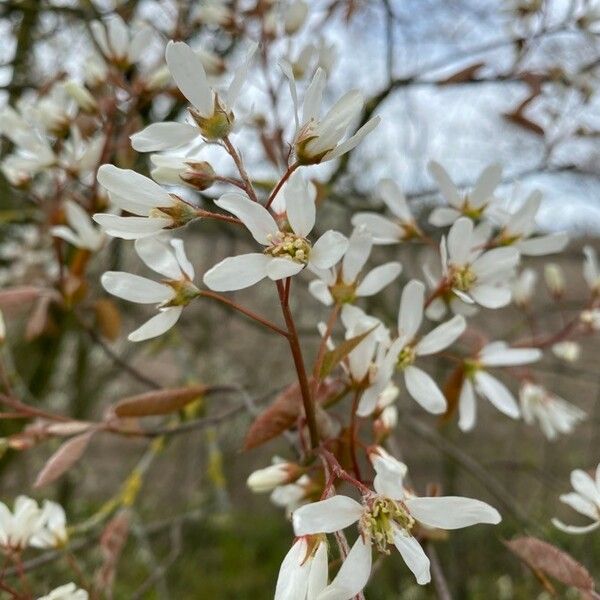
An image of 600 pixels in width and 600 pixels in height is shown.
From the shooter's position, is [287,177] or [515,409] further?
[515,409]

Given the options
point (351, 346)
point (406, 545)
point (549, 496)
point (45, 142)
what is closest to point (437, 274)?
Answer: point (351, 346)

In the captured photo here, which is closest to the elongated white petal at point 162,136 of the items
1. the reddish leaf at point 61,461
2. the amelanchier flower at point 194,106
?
the amelanchier flower at point 194,106

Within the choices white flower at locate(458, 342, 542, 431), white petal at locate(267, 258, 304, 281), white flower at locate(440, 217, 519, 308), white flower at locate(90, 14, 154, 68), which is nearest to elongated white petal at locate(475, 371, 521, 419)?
white flower at locate(458, 342, 542, 431)

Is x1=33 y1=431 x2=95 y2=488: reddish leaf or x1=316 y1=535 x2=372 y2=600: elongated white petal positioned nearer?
x1=316 y1=535 x2=372 y2=600: elongated white petal

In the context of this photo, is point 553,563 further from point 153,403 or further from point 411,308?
point 153,403

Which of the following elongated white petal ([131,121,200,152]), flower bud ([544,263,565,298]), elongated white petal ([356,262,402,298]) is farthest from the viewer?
flower bud ([544,263,565,298])

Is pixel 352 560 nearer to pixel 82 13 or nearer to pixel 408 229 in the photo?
pixel 408 229

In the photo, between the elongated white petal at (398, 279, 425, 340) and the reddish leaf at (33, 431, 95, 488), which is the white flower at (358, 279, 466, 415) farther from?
the reddish leaf at (33, 431, 95, 488)
